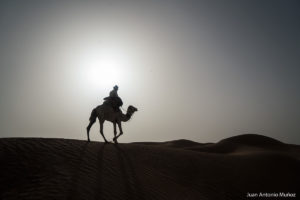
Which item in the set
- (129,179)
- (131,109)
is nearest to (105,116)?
(131,109)

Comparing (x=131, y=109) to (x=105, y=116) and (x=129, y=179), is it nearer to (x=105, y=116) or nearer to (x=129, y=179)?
(x=105, y=116)

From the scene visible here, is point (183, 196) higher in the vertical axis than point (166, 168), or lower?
lower

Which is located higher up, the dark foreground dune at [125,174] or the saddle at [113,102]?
the saddle at [113,102]

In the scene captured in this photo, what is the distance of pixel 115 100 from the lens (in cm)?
1205

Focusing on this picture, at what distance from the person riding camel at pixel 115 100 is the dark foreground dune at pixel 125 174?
238cm

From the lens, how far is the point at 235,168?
12227 millimetres

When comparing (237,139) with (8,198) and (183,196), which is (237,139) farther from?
A: (8,198)

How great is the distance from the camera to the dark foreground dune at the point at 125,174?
606 cm

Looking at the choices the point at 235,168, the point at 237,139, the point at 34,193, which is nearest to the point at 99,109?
the point at 34,193

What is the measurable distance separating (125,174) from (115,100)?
4822 mm

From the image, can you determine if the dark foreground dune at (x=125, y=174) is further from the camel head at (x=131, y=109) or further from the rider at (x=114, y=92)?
the rider at (x=114, y=92)

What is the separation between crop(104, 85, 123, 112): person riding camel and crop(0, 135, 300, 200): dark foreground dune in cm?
238

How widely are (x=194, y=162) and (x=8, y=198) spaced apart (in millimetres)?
8593

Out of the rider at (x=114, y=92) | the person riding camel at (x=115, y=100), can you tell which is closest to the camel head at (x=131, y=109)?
the person riding camel at (x=115, y=100)
